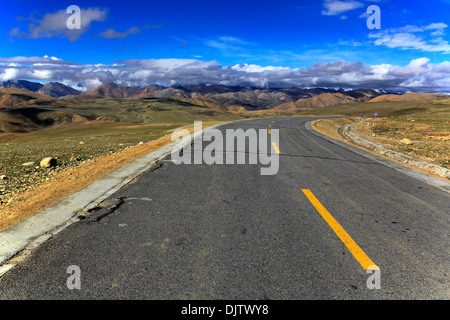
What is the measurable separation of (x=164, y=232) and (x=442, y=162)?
1236 cm

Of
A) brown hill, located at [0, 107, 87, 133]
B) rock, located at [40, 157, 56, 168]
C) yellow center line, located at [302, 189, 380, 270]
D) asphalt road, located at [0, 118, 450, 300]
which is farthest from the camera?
brown hill, located at [0, 107, 87, 133]

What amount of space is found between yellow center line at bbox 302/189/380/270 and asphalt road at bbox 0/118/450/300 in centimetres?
3

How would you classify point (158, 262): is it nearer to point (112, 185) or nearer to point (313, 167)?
point (112, 185)

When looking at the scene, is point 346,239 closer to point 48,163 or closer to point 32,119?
point 48,163

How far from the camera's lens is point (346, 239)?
3992 millimetres

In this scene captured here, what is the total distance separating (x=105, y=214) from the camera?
4801 millimetres

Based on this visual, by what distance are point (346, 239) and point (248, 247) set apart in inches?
57.8

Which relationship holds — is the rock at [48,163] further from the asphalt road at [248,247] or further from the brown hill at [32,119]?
the brown hill at [32,119]

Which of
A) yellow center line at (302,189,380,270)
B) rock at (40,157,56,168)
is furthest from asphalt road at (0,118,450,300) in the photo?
rock at (40,157,56,168)

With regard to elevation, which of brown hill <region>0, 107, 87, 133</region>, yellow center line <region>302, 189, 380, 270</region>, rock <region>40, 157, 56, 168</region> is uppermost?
brown hill <region>0, 107, 87, 133</region>

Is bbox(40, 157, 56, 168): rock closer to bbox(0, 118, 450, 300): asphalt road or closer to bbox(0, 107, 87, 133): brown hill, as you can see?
bbox(0, 118, 450, 300): asphalt road

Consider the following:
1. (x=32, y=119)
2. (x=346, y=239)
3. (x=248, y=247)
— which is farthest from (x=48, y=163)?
(x=32, y=119)

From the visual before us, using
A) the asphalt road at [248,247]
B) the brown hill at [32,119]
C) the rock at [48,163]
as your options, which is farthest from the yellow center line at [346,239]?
the brown hill at [32,119]

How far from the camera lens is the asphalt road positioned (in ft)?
9.48
